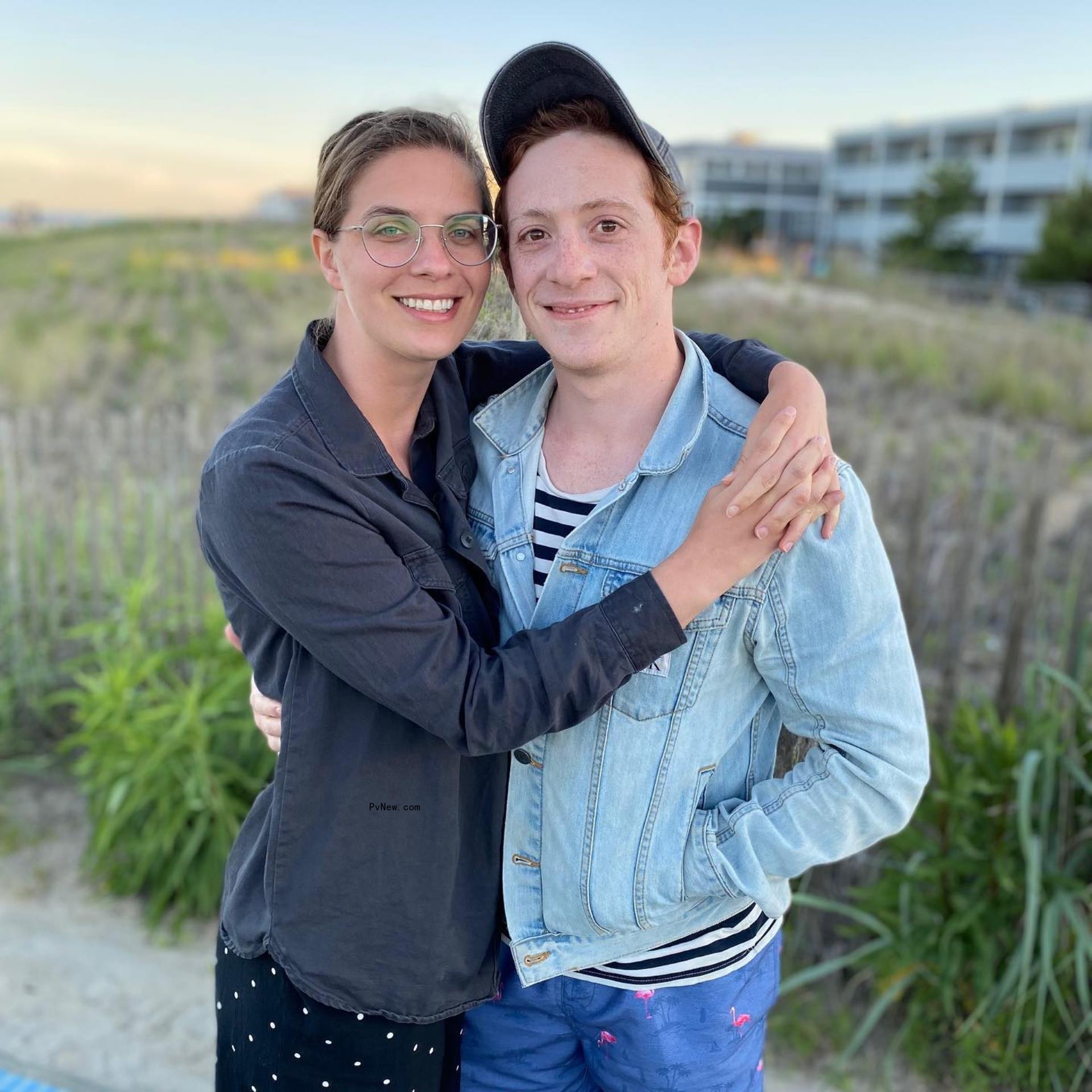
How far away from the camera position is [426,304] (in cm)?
168

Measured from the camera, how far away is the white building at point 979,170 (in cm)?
4784

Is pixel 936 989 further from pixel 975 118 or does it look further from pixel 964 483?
pixel 975 118

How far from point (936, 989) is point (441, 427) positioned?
7.38 feet

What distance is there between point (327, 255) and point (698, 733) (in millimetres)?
1044

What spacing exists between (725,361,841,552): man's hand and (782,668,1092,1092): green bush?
5.10 ft

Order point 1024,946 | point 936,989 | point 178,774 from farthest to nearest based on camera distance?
point 178,774, point 936,989, point 1024,946

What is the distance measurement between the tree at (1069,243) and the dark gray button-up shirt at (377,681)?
3553 cm

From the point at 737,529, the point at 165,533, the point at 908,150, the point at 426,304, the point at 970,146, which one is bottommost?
the point at 165,533

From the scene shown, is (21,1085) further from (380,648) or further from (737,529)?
(737,529)

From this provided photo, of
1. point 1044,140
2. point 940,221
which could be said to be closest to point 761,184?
point 1044,140

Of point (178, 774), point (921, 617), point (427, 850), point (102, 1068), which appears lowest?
point (102, 1068)

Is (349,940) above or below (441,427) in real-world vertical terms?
below

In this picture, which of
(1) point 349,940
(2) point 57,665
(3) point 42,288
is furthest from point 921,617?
(3) point 42,288

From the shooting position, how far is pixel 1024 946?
2633mm
